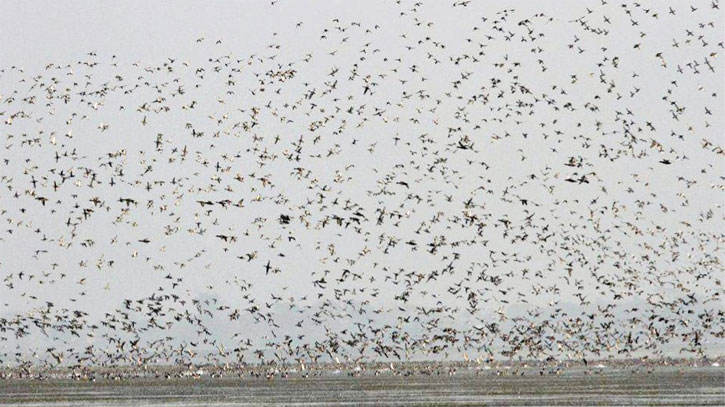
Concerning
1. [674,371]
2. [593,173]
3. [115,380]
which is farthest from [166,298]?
[674,371]

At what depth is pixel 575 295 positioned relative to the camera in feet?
270

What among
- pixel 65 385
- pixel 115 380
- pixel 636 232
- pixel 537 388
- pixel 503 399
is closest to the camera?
pixel 636 232

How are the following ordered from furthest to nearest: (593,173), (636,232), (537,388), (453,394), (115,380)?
(115,380)
(537,388)
(453,394)
(636,232)
(593,173)

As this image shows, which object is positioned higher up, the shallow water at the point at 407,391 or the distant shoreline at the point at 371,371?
the distant shoreline at the point at 371,371

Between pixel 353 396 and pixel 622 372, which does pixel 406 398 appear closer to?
pixel 353 396

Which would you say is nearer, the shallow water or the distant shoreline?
the shallow water

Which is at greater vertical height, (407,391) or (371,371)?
(371,371)

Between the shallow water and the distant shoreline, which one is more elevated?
the distant shoreline

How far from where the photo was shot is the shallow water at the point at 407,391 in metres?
72.9

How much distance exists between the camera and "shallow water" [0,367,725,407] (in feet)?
239

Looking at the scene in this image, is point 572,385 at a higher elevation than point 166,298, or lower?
lower

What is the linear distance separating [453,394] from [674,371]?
40910 mm

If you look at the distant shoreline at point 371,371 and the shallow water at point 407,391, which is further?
the distant shoreline at point 371,371

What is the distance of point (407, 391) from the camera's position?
85875 millimetres
